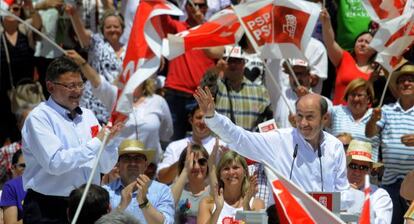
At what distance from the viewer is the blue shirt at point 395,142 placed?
1249 centimetres

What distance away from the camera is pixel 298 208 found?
7637 mm

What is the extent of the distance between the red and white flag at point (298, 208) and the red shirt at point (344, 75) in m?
6.32

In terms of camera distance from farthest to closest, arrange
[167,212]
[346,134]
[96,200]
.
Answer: [346,134], [167,212], [96,200]

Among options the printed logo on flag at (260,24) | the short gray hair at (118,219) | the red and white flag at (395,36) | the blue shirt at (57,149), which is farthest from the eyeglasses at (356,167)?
the short gray hair at (118,219)

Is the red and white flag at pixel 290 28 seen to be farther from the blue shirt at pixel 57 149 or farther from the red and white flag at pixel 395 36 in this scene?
the blue shirt at pixel 57 149

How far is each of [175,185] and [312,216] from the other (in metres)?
4.08

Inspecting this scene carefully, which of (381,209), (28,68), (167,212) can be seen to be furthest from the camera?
(28,68)

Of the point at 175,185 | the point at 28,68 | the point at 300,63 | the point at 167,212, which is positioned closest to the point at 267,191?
the point at 175,185

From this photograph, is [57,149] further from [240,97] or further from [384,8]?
[384,8]

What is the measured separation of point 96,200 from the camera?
8188 mm

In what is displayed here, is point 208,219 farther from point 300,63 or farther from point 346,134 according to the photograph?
point 300,63

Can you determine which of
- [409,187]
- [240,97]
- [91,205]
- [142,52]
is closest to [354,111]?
[240,97]

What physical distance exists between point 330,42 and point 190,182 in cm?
314

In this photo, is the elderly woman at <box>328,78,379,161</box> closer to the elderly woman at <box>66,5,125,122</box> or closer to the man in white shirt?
the man in white shirt
